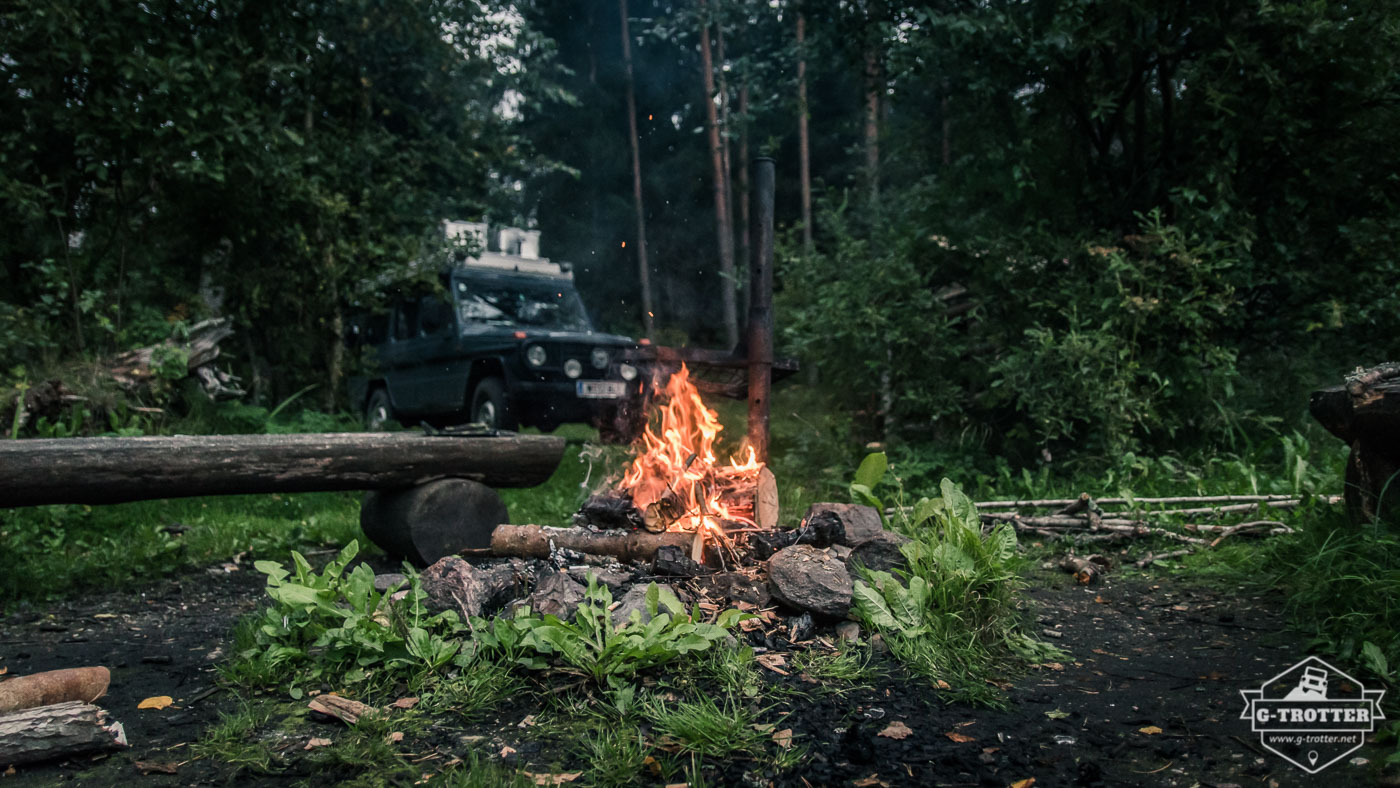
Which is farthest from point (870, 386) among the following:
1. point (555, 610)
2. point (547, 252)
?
point (547, 252)

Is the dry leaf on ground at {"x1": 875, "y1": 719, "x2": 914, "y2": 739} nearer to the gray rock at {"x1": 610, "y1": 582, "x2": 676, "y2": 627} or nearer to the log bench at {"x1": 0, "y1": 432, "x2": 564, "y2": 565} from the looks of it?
the gray rock at {"x1": 610, "y1": 582, "x2": 676, "y2": 627}

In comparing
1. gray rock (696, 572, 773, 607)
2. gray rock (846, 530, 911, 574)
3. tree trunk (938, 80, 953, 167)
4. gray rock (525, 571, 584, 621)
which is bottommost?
gray rock (696, 572, 773, 607)

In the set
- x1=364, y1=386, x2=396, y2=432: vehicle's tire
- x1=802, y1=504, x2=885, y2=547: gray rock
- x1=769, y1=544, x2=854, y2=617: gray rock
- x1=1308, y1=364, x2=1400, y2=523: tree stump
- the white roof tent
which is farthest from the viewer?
x1=364, y1=386, x2=396, y2=432: vehicle's tire

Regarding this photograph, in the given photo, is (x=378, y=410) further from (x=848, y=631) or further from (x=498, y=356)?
(x=848, y=631)

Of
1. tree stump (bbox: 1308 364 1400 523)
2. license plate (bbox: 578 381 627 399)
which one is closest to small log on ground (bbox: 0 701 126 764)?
tree stump (bbox: 1308 364 1400 523)

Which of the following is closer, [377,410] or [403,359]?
[403,359]

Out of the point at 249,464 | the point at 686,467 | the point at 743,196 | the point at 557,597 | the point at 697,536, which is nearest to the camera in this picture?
the point at 557,597

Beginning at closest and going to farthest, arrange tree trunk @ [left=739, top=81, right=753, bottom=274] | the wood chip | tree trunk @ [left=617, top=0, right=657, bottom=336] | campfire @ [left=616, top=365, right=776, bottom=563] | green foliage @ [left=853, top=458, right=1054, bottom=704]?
the wood chip < green foliage @ [left=853, top=458, right=1054, bottom=704] < campfire @ [left=616, top=365, right=776, bottom=563] < tree trunk @ [left=617, top=0, right=657, bottom=336] < tree trunk @ [left=739, top=81, right=753, bottom=274]

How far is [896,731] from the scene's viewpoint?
2676mm

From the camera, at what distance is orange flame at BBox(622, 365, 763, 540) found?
4.48 m

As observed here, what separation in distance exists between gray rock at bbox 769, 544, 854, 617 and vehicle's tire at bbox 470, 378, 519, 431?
19.0 feet

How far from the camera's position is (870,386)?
748 centimetres

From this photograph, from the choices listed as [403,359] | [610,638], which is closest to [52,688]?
[610,638]

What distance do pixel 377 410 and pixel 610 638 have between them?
9.33 m
